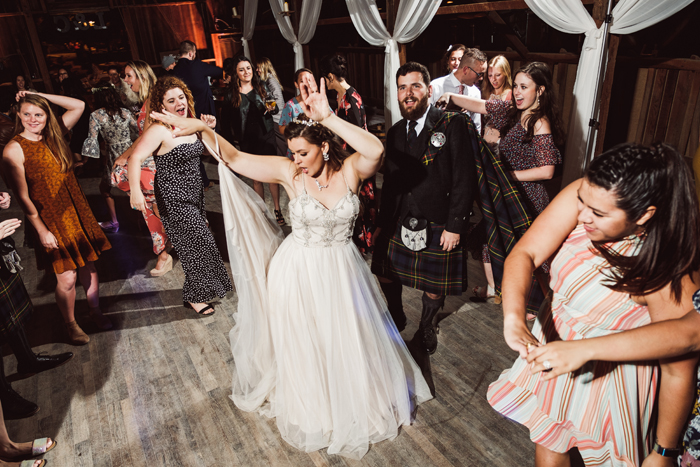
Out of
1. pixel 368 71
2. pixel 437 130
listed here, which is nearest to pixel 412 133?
pixel 437 130

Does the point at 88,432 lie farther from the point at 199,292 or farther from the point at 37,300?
the point at 37,300

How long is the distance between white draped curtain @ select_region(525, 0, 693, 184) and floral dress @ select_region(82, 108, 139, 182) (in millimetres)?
3720

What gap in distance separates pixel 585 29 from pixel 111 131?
413 cm

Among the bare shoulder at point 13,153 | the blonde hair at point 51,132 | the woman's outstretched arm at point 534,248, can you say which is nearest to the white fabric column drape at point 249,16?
the blonde hair at point 51,132

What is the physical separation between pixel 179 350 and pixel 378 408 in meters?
1.46

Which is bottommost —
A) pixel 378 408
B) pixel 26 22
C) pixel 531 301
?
pixel 378 408

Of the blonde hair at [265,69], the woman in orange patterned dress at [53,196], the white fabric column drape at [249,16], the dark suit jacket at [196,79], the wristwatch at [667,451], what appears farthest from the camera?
the white fabric column drape at [249,16]

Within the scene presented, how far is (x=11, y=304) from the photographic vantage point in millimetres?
2139

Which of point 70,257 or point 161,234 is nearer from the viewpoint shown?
point 70,257

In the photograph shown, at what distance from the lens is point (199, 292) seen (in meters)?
3.09

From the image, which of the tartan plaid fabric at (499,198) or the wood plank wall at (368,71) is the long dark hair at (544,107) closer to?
the tartan plaid fabric at (499,198)

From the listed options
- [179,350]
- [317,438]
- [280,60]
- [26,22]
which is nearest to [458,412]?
[317,438]

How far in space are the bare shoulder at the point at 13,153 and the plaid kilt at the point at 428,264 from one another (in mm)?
2063

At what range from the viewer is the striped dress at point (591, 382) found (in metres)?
1.17
